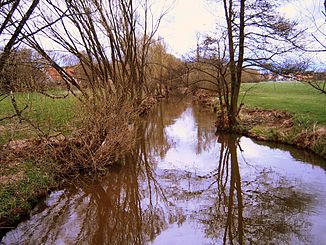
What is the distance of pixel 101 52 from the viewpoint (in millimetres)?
16156

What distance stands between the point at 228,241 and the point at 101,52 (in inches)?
488

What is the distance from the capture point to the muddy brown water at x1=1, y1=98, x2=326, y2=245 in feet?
20.3

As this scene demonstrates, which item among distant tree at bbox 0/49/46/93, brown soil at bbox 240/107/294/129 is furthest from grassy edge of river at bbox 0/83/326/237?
distant tree at bbox 0/49/46/93

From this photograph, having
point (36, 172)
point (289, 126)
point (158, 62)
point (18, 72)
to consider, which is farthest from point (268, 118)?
point (158, 62)

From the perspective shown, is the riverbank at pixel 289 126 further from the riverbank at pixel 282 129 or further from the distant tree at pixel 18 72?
the distant tree at pixel 18 72

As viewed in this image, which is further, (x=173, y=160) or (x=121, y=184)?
(x=173, y=160)

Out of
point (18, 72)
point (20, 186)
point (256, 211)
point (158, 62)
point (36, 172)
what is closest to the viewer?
point (18, 72)

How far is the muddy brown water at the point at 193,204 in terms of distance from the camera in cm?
620

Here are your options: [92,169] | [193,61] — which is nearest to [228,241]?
[92,169]

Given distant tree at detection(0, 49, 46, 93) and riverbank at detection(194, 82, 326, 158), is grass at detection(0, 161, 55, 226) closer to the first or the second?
distant tree at detection(0, 49, 46, 93)

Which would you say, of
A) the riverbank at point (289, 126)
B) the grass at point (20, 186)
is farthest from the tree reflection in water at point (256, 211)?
the grass at point (20, 186)

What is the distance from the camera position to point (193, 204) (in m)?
7.61

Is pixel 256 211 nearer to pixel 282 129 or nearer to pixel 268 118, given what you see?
pixel 282 129

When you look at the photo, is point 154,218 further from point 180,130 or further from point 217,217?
point 180,130
